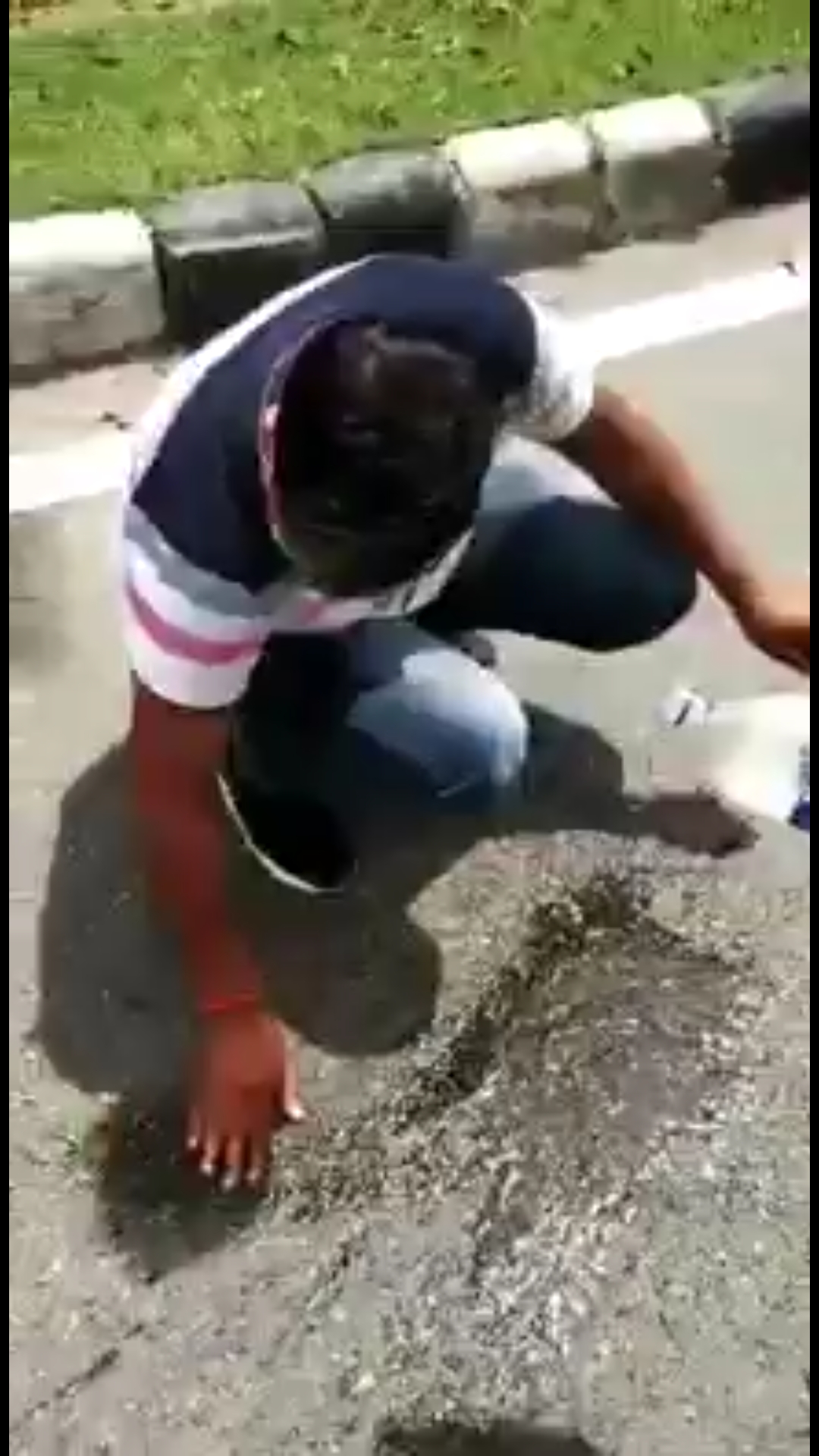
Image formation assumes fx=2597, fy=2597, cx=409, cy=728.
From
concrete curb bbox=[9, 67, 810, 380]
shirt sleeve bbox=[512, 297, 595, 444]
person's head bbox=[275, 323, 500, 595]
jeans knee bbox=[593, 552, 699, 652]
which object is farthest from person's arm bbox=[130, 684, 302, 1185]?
concrete curb bbox=[9, 67, 810, 380]

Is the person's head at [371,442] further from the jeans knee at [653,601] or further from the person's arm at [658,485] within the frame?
the jeans knee at [653,601]

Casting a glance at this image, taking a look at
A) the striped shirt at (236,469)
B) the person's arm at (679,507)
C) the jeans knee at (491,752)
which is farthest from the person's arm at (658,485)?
the jeans knee at (491,752)

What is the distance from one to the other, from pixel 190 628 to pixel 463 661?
58cm

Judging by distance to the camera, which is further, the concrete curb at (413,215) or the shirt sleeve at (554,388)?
the concrete curb at (413,215)

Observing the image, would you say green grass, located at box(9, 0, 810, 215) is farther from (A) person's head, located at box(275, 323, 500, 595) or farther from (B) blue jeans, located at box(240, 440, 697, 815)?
(A) person's head, located at box(275, 323, 500, 595)

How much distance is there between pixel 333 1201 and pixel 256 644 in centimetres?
57

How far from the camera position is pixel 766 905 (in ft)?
9.77

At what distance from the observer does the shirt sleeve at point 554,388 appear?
8.74ft

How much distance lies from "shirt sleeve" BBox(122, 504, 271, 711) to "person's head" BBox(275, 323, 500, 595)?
194mm

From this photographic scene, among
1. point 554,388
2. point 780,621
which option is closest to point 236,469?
point 554,388

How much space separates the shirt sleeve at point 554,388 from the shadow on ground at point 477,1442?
1019 mm

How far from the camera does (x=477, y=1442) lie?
241 centimetres

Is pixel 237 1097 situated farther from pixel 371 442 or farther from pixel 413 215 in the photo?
pixel 413 215

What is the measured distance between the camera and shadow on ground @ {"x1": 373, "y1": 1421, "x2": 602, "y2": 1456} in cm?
239
